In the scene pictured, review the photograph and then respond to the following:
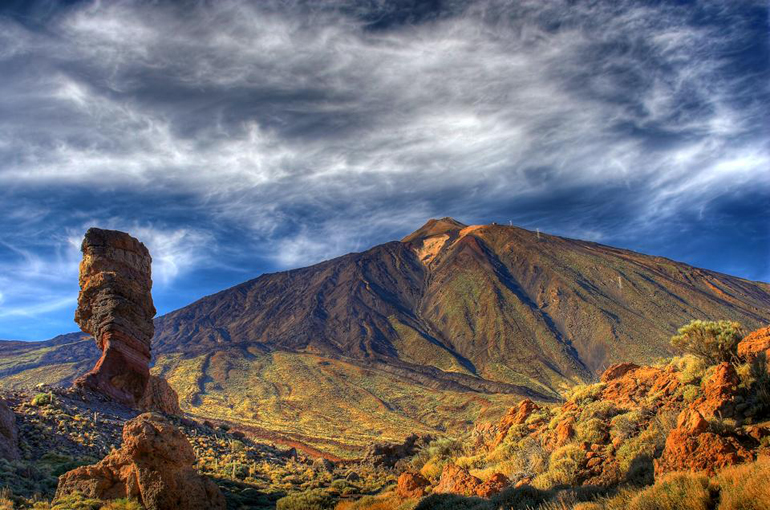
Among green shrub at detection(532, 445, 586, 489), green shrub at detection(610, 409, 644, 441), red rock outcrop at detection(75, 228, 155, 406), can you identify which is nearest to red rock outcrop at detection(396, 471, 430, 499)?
green shrub at detection(532, 445, 586, 489)

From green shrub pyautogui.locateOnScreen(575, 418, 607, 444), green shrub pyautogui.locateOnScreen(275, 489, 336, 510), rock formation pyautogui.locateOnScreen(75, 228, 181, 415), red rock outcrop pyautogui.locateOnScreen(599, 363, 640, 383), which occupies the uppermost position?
rock formation pyautogui.locateOnScreen(75, 228, 181, 415)

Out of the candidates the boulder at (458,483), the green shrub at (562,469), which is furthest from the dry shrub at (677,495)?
the boulder at (458,483)

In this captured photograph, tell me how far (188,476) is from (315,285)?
15619 cm

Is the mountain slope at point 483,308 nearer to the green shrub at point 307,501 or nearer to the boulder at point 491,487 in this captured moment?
the green shrub at point 307,501

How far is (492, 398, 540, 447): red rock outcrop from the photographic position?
17984 mm

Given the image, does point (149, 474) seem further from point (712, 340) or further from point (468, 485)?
point (712, 340)

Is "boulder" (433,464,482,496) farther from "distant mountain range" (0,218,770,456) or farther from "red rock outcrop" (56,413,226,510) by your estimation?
"distant mountain range" (0,218,770,456)

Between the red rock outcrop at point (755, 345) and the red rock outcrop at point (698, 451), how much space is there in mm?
4198

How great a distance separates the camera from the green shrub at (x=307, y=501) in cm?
1419

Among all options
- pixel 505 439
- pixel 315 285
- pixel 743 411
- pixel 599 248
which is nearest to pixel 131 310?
pixel 505 439

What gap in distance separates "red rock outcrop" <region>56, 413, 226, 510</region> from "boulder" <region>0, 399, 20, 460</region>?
14.1ft

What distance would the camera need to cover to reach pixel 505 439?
17.3 meters

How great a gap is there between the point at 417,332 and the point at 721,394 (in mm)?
115490

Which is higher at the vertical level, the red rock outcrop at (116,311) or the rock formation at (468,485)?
the red rock outcrop at (116,311)
